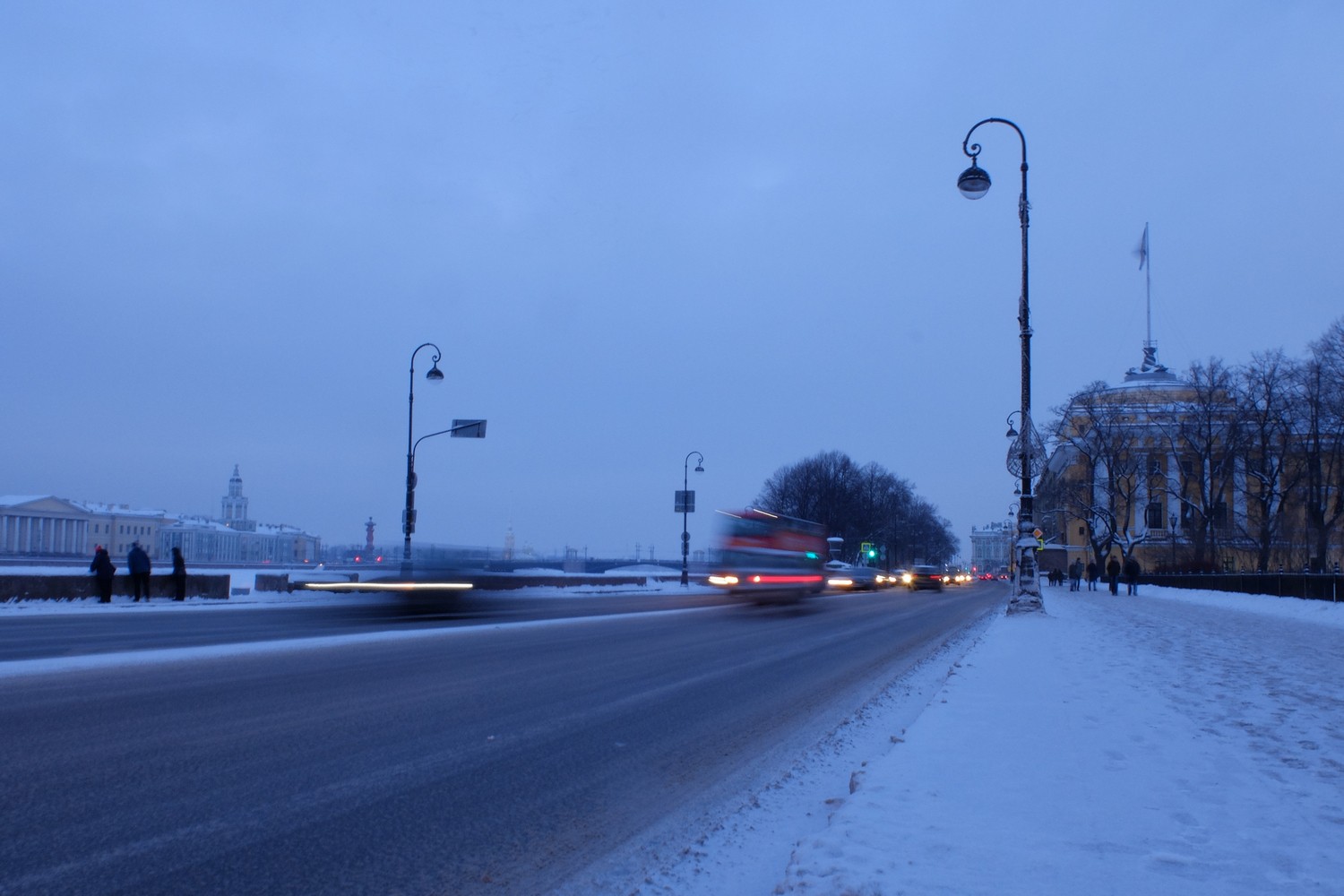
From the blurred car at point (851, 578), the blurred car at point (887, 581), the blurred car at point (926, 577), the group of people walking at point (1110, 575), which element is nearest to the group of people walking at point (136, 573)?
the blurred car at point (851, 578)

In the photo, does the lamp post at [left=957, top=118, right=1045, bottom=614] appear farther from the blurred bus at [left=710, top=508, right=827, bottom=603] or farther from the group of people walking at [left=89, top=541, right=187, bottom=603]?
the group of people walking at [left=89, top=541, right=187, bottom=603]

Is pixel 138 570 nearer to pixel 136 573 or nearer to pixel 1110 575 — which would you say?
pixel 136 573

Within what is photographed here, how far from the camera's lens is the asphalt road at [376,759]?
4387 millimetres

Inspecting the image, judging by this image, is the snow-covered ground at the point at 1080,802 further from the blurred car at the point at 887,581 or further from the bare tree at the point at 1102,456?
the blurred car at the point at 887,581

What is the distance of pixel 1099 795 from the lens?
4977 millimetres

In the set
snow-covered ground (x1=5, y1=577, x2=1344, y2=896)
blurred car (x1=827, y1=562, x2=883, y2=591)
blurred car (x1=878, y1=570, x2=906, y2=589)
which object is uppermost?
snow-covered ground (x1=5, y1=577, x2=1344, y2=896)

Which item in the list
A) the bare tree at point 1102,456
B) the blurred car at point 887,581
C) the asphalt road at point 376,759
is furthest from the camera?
the blurred car at point 887,581

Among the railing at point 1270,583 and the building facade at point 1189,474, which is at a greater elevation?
the building facade at point 1189,474

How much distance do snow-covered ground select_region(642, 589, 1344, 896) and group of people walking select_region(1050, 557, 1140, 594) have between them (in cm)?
3706

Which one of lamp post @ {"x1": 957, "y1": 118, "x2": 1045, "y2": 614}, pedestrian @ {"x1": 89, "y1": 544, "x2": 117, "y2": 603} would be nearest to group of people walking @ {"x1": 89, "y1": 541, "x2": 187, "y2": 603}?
pedestrian @ {"x1": 89, "y1": 544, "x2": 117, "y2": 603}

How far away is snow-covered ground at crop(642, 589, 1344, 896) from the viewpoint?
148 inches

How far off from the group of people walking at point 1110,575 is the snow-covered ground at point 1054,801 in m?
36.8

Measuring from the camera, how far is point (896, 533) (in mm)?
124875

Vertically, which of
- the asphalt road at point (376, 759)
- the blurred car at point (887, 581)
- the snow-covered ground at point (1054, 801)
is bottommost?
the blurred car at point (887, 581)
